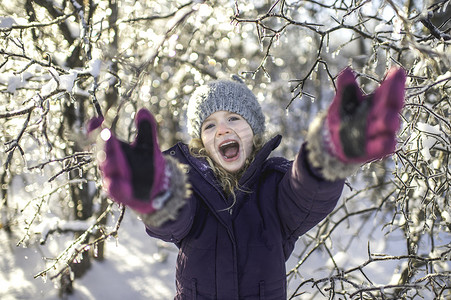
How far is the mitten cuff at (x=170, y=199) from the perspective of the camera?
42.3 inches

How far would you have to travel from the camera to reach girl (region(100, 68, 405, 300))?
941mm

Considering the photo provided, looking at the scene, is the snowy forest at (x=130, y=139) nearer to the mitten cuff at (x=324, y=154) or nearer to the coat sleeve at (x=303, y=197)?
the coat sleeve at (x=303, y=197)

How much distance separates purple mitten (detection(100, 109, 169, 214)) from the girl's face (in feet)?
2.13

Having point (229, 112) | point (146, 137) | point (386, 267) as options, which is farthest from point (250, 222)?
point (386, 267)

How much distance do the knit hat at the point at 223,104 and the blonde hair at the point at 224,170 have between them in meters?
0.06

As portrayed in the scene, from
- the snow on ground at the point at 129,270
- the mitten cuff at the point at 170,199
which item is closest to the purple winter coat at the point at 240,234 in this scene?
the mitten cuff at the point at 170,199

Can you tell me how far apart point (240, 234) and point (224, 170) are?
350 millimetres

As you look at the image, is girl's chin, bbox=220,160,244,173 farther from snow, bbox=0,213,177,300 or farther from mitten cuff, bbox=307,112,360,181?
snow, bbox=0,213,177,300

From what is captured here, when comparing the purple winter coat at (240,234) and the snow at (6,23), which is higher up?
the snow at (6,23)

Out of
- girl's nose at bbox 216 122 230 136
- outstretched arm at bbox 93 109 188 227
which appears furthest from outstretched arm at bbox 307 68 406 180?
girl's nose at bbox 216 122 230 136

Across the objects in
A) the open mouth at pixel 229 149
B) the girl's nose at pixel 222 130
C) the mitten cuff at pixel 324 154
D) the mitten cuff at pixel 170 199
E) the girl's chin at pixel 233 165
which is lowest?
the mitten cuff at pixel 170 199

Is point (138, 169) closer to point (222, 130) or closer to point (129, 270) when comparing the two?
point (222, 130)

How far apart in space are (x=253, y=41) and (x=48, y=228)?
628 cm

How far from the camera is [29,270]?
4.04m
